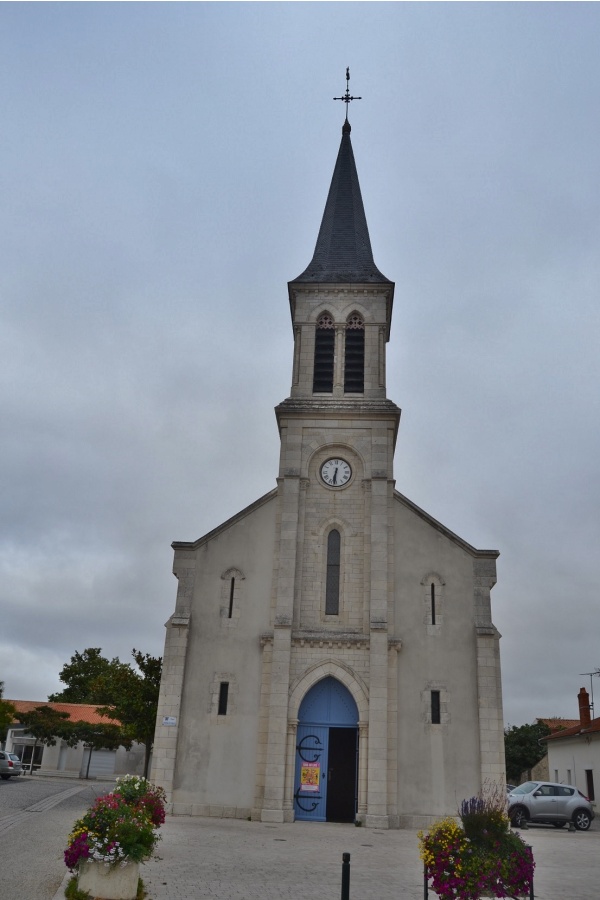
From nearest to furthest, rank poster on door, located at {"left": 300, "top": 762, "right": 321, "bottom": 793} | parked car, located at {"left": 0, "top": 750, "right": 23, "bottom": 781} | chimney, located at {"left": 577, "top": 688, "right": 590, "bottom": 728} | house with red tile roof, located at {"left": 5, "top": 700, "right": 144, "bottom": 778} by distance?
1. poster on door, located at {"left": 300, "top": 762, "right": 321, "bottom": 793}
2. parked car, located at {"left": 0, "top": 750, "right": 23, "bottom": 781}
3. chimney, located at {"left": 577, "top": 688, "right": 590, "bottom": 728}
4. house with red tile roof, located at {"left": 5, "top": 700, "right": 144, "bottom": 778}

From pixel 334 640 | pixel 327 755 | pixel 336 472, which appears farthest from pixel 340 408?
pixel 327 755

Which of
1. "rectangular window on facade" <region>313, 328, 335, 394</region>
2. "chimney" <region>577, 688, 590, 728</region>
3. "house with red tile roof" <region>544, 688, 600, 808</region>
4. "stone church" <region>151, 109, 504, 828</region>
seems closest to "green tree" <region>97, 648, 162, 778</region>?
"stone church" <region>151, 109, 504, 828</region>

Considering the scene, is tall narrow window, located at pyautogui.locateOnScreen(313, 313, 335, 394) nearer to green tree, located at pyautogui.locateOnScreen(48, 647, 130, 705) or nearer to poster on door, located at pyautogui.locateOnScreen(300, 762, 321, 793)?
poster on door, located at pyautogui.locateOnScreen(300, 762, 321, 793)

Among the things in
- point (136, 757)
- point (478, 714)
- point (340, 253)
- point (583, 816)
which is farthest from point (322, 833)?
point (136, 757)

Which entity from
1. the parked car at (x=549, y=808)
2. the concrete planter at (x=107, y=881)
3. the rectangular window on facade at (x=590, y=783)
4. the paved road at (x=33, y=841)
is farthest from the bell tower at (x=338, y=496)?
the rectangular window on facade at (x=590, y=783)

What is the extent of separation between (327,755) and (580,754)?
62.0 feet

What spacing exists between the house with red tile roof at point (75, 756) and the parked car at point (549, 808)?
2844 cm

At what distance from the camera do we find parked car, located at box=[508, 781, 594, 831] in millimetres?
22859

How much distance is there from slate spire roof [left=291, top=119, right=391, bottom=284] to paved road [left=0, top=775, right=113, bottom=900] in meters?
17.1

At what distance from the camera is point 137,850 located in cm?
880

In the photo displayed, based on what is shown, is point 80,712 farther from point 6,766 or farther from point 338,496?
point 338,496

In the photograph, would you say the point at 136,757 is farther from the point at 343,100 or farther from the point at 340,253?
the point at 343,100

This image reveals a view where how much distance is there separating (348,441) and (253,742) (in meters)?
8.92

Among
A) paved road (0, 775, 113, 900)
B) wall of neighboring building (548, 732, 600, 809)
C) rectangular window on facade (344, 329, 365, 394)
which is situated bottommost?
paved road (0, 775, 113, 900)
